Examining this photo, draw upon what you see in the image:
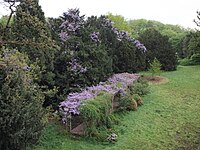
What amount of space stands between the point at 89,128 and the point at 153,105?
3.84 m

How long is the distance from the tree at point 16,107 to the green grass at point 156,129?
1.21 m

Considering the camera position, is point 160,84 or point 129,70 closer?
point 160,84

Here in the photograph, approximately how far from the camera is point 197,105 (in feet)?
37.3

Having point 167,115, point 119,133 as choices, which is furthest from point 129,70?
point 119,133

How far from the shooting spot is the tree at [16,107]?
5.95 m

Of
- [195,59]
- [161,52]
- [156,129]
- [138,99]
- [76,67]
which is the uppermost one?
[161,52]

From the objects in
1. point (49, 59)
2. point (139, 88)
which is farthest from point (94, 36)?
point (49, 59)

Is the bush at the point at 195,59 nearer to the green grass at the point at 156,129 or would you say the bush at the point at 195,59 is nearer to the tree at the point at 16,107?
the green grass at the point at 156,129

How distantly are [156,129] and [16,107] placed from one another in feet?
14.3

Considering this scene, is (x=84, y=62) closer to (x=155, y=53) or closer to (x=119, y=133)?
(x=119, y=133)

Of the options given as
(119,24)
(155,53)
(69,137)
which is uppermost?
(119,24)

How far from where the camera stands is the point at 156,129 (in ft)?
29.1

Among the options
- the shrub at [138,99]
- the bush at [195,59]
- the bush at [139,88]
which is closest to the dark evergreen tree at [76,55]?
the bush at [139,88]

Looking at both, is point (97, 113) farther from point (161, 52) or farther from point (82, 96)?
point (161, 52)
